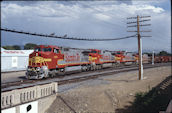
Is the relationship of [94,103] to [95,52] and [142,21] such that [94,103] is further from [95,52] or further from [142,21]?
Answer: [95,52]

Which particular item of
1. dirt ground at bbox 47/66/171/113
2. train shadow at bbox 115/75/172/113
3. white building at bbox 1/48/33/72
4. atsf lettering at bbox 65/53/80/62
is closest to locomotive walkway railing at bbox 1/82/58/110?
dirt ground at bbox 47/66/171/113

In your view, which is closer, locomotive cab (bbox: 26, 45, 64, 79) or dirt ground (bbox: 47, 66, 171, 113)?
dirt ground (bbox: 47, 66, 171, 113)

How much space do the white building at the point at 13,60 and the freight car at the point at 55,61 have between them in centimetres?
1343

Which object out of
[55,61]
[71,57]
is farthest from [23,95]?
[71,57]

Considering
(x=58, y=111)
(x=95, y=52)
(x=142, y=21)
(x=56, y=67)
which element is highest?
(x=142, y=21)

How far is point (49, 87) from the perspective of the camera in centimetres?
→ 1320

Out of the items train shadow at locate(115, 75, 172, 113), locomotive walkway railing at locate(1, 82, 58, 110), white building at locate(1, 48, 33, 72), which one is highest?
white building at locate(1, 48, 33, 72)

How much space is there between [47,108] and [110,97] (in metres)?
4.92

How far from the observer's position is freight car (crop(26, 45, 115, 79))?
1836 centimetres

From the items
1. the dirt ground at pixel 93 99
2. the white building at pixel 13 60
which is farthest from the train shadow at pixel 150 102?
the white building at pixel 13 60

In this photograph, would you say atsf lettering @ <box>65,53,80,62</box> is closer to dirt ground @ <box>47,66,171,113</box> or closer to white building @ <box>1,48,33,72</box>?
dirt ground @ <box>47,66,171,113</box>

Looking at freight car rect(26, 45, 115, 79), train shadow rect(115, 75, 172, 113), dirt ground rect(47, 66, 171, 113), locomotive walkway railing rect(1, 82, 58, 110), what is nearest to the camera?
locomotive walkway railing rect(1, 82, 58, 110)

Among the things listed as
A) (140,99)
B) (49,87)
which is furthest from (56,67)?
(140,99)

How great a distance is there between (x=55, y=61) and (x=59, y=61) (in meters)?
0.82
